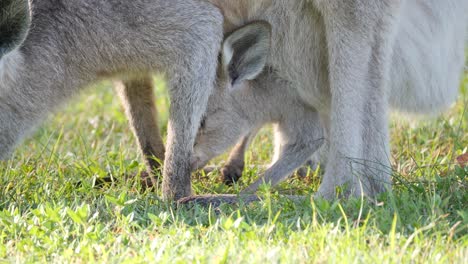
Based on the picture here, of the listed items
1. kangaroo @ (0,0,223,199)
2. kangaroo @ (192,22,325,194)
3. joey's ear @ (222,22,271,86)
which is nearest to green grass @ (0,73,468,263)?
kangaroo @ (192,22,325,194)

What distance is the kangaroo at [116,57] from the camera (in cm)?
322

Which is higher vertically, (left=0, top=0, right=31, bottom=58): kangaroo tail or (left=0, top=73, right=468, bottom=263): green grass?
(left=0, top=0, right=31, bottom=58): kangaroo tail

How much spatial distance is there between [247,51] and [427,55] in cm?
78

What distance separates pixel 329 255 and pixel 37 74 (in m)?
1.50

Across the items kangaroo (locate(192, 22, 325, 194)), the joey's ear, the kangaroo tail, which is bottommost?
kangaroo (locate(192, 22, 325, 194))

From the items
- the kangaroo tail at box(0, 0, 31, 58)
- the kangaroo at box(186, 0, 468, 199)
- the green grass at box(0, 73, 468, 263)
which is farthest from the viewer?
the kangaroo at box(186, 0, 468, 199)

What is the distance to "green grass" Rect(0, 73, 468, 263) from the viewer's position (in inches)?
91.7

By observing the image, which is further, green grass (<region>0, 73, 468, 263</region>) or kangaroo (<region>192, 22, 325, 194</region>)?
kangaroo (<region>192, 22, 325, 194</region>)

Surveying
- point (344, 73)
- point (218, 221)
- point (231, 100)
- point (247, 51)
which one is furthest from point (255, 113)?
point (218, 221)

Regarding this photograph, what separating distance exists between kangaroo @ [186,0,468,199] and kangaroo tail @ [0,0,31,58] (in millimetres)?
819

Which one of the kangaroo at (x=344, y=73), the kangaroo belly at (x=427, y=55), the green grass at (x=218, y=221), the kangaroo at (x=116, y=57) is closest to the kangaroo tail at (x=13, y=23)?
the kangaroo at (x=116, y=57)

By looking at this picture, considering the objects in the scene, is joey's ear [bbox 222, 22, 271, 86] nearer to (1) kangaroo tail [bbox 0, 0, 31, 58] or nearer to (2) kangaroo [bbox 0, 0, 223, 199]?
(2) kangaroo [bbox 0, 0, 223, 199]

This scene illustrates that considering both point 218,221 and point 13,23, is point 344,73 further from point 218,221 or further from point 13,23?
point 13,23

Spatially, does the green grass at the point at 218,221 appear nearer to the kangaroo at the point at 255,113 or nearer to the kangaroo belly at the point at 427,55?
the kangaroo at the point at 255,113
